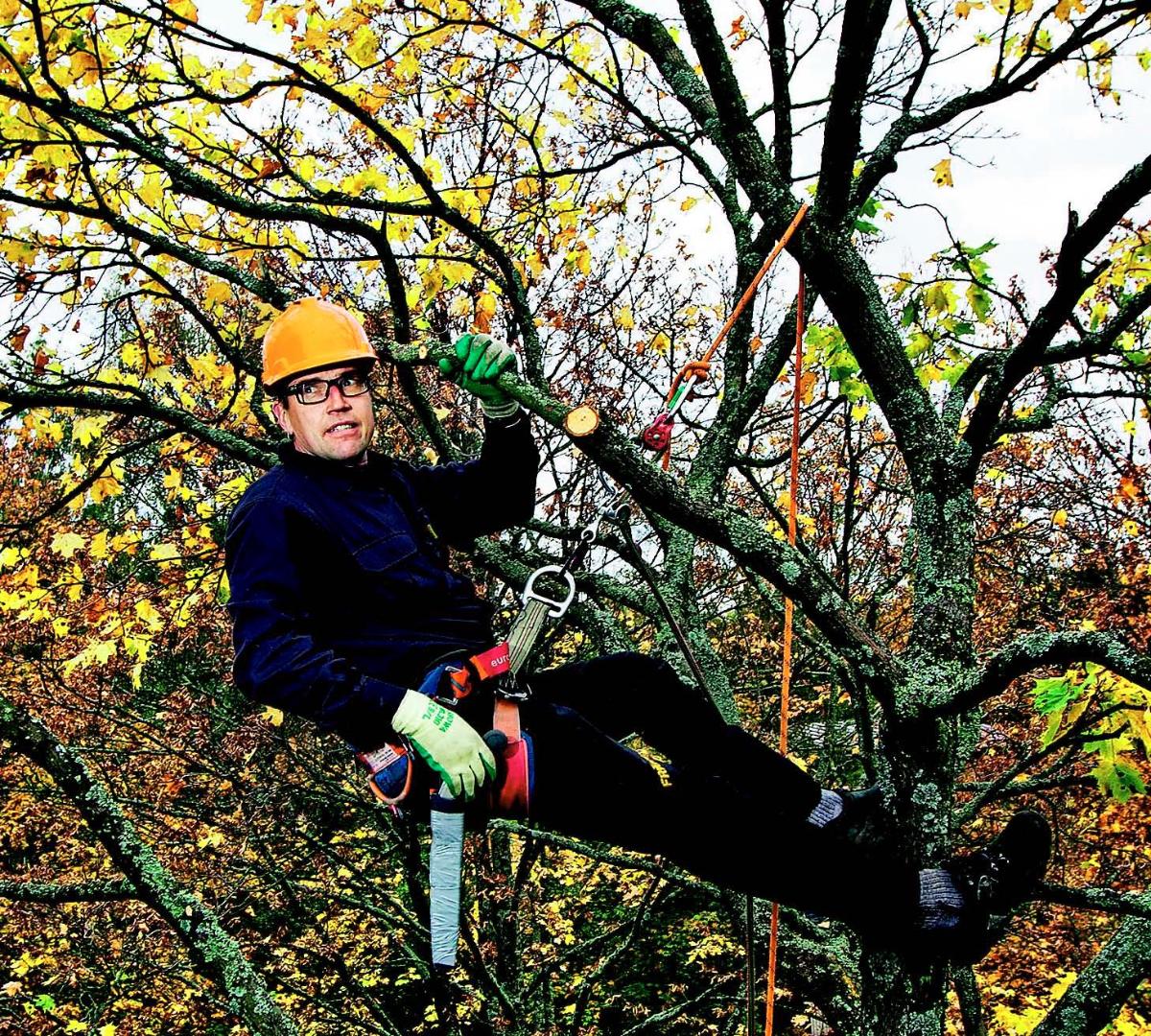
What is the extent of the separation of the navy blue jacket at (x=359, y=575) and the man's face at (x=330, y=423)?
4 centimetres

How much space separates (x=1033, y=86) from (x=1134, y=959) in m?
2.97

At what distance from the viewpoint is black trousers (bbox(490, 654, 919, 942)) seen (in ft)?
9.32

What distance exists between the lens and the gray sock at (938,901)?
271 cm

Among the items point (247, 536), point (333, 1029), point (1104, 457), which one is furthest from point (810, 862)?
point (333, 1029)

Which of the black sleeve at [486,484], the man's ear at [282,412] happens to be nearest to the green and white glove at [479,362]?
the black sleeve at [486,484]

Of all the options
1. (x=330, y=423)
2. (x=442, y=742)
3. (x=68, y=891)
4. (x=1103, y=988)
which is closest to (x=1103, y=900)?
(x=1103, y=988)

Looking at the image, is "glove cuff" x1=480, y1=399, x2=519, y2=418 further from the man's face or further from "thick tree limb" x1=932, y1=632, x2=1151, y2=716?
"thick tree limb" x1=932, y1=632, x2=1151, y2=716

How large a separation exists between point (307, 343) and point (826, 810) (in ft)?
6.79

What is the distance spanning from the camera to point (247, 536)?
2787 mm

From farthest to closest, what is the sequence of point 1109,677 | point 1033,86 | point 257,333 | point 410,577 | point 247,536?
point 257,333 < point 1033,86 < point 1109,677 < point 410,577 < point 247,536

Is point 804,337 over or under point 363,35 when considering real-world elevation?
under

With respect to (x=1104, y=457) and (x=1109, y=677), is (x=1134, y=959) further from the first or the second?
(x=1104, y=457)

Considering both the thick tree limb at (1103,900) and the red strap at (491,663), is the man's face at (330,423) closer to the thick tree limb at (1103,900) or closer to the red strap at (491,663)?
the red strap at (491,663)

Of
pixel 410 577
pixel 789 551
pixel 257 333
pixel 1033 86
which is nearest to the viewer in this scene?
pixel 789 551
